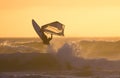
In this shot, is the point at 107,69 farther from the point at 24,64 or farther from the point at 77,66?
the point at 24,64

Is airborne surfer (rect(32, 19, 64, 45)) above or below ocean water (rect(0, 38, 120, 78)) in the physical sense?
above

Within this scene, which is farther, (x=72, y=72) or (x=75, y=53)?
(x=75, y=53)

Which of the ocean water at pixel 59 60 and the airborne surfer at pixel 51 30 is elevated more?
the airborne surfer at pixel 51 30

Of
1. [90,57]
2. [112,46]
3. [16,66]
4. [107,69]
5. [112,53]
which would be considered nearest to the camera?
[107,69]

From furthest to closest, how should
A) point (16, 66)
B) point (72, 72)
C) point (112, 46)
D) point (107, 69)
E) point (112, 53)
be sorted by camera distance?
1. point (112, 46)
2. point (112, 53)
3. point (16, 66)
4. point (107, 69)
5. point (72, 72)

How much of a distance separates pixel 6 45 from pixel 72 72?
14.5 meters

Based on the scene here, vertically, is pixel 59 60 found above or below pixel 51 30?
below

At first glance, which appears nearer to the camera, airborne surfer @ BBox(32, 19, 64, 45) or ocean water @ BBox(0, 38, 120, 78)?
ocean water @ BBox(0, 38, 120, 78)

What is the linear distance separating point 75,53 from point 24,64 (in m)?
4.11

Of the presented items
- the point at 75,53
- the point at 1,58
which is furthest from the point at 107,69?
the point at 1,58

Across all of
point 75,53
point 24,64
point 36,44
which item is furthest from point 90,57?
point 36,44

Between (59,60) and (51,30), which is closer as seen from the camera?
(59,60)

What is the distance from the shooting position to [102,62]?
3822 centimetres

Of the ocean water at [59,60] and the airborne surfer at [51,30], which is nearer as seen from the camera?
the ocean water at [59,60]
